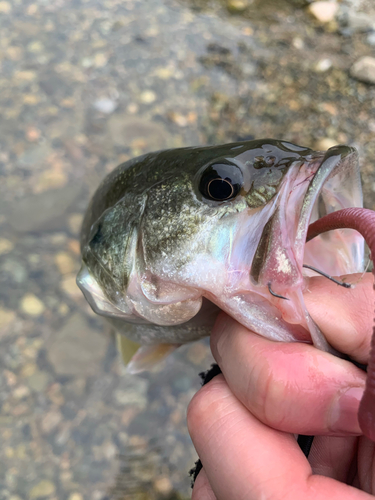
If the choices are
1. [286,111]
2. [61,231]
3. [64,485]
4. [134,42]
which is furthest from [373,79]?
[64,485]

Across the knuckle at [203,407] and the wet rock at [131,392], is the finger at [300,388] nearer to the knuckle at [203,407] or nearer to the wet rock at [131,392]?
the knuckle at [203,407]

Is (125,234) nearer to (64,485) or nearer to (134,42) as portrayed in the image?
(64,485)

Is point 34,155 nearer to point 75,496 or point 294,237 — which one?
point 75,496

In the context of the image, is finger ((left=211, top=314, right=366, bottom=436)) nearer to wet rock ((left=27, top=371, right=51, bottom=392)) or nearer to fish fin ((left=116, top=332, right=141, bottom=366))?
fish fin ((left=116, top=332, right=141, bottom=366))

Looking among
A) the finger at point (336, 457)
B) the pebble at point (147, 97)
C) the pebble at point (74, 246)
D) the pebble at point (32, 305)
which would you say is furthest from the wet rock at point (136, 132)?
the finger at point (336, 457)

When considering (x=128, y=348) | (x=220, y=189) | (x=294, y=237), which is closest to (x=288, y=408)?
(x=294, y=237)
